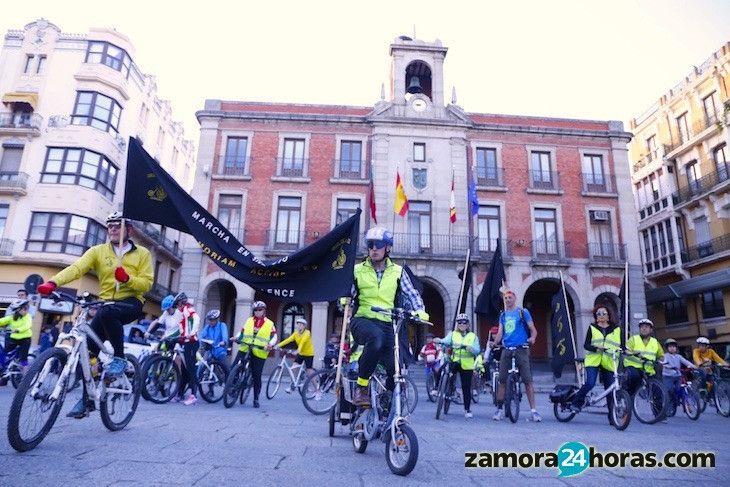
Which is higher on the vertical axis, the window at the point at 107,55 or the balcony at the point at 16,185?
the window at the point at 107,55

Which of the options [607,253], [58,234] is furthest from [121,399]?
[607,253]

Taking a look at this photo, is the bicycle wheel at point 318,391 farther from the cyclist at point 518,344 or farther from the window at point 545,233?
the window at point 545,233

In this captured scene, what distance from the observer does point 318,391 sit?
8297 millimetres

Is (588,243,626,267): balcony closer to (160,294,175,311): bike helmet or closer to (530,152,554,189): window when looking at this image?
(530,152,554,189): window

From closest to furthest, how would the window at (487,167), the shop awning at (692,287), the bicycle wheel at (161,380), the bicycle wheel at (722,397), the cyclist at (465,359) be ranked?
the bicycle wheel at (161,380)
the cyclist at (465,359)
the bicycle wheel at (722,397)
the shop awning at (692,287)
the window at (487,167)

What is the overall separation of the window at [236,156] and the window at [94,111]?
26.3 feet

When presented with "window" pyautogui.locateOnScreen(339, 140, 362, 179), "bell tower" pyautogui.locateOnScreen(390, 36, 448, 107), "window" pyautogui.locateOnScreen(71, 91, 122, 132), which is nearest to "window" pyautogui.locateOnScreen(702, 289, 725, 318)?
"bell tower" pyautogui.locateOnScreen(390, 36, 448, 107)

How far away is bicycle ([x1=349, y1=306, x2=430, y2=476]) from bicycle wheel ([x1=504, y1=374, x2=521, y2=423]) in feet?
13.0

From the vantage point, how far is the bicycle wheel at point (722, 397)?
32.9 ft

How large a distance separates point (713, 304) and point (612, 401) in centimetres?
2207

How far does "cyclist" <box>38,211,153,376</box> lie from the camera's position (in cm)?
463

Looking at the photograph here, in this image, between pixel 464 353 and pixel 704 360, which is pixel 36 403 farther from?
pixel 704 360

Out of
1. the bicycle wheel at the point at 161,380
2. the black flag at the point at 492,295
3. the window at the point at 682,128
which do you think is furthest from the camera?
the window at the point at 682,128

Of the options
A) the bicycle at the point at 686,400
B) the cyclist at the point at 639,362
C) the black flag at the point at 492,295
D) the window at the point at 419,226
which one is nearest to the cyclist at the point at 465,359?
the black flag at the point at 492,295
